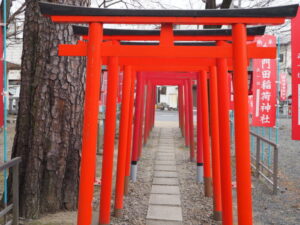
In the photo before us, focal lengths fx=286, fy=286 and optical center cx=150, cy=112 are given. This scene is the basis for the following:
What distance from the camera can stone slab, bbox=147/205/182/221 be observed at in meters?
3.72

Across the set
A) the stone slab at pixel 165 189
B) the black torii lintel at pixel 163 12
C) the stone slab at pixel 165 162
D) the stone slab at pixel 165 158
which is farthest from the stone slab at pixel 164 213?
the stone slab at pixel 165 158

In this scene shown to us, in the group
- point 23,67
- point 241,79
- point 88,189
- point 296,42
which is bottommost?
point 88,189

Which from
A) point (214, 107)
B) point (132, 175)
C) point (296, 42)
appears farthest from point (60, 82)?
point (296, 42)

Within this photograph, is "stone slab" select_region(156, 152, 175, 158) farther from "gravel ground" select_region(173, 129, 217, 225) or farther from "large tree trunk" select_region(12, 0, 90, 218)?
"large tree trunk" select_region(12, 0, 90, 218)

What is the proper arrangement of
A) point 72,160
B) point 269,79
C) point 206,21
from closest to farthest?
point 206,21
point 72,160
point 269,79

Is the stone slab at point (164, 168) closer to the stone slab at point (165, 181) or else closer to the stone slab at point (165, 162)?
the stone slab at point (165, 162)

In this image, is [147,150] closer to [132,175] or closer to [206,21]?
[132,175]

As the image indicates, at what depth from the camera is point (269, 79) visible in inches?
255

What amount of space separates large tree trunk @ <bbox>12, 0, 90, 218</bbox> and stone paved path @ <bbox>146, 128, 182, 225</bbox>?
1.29 m

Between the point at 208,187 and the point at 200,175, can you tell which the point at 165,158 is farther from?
the point at 208,187

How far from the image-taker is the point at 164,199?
444 centimetres

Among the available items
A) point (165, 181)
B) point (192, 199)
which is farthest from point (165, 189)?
point (192, 199)

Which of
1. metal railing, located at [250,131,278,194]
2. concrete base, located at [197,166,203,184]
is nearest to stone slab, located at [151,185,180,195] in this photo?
concrete base, located at [197,166,203,184]

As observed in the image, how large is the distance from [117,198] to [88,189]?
143 centimetres
